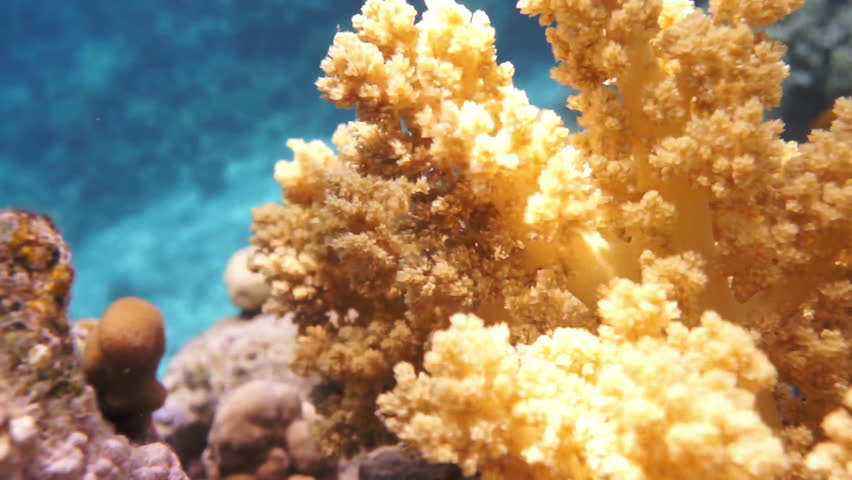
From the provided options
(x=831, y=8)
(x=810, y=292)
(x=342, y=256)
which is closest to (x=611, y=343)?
(x=810, y=292)

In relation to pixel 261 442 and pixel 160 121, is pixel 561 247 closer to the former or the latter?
pixel 261 442

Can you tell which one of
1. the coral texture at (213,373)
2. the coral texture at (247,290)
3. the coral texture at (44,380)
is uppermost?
the coral texture at (247,290)

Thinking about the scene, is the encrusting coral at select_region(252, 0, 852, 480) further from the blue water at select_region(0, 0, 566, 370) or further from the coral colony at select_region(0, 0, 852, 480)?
the blue water at select_region(0, 0, 566, 370)

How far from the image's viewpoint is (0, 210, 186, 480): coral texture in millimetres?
1785

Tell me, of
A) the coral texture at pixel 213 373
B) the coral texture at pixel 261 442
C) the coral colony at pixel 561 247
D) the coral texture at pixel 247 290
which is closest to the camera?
the coral colony at pixel 561 247

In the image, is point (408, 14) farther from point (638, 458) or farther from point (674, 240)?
point (638, 458)

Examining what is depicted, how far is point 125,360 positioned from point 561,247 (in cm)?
227

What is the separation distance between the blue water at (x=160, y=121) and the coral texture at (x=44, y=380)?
864cm

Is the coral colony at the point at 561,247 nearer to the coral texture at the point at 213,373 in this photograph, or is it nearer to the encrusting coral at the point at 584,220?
the encrusting coral at the point at 584,220

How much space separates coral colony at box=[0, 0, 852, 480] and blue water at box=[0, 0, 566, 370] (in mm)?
8549

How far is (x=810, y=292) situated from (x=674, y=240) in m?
0.52

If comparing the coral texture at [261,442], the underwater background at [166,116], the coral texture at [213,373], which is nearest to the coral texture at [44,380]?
the coral texture at [261,442]

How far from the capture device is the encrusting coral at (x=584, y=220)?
1.68 metres

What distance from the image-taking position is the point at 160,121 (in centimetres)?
1275
